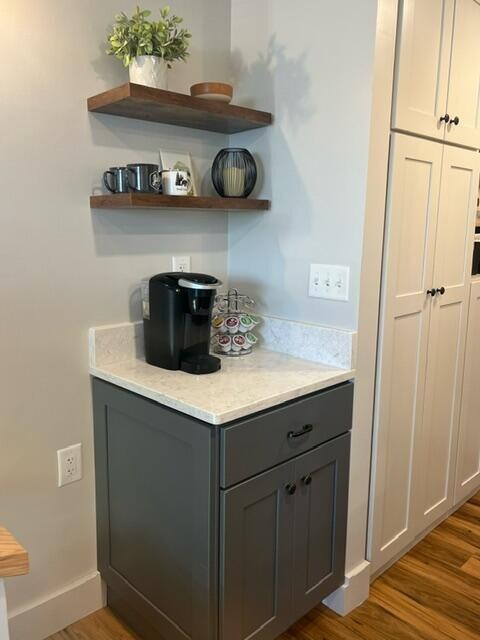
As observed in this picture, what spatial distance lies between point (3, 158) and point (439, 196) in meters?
1.49

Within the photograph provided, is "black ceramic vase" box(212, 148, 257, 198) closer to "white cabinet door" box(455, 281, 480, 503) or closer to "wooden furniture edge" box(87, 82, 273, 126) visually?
"wooden furniture edge" box(87, 82, 273, 126)

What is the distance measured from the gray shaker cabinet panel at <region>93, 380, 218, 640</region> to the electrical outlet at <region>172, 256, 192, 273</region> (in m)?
0.51

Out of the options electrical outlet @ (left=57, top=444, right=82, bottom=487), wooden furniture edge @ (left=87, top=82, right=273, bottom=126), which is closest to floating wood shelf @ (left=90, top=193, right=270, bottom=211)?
Result: wooden furniture edge @ (left=87, top=82, right=273, bottom=126)

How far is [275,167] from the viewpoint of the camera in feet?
6.21

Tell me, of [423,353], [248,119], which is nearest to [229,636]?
[423,353]

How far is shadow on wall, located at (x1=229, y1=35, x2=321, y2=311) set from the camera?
70.6 inches

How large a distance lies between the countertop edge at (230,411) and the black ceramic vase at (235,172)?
725 millimetres

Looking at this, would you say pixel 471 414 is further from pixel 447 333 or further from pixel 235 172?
pixel 235 172

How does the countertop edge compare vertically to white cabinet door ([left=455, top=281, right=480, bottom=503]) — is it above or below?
above

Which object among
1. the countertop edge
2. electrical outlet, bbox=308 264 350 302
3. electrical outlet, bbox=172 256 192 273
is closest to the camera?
the countertop edge

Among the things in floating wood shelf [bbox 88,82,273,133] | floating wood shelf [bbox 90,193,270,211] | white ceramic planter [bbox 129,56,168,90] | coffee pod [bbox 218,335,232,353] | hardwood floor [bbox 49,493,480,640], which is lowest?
hardwood floor [bbox 49,493,480,640]

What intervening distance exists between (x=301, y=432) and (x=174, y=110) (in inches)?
42.2

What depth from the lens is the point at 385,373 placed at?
1.85 meters

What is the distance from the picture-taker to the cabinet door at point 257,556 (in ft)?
4.65
